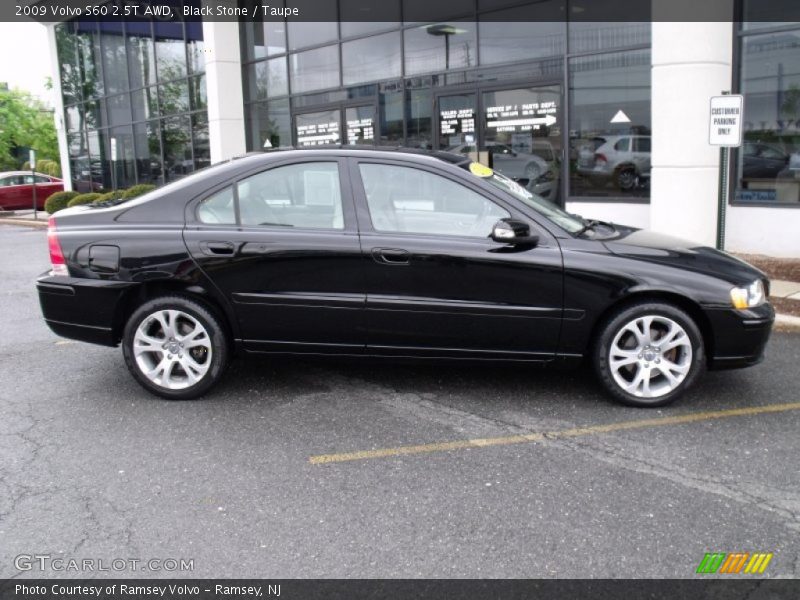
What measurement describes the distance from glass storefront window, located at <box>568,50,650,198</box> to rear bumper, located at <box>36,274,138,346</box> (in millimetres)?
8263

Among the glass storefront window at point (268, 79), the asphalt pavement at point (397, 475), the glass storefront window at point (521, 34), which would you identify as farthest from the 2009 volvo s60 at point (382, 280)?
the glass storefront window at point (268, 79)

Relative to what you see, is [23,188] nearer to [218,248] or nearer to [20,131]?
[20,131]

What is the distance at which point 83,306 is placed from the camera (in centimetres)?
488

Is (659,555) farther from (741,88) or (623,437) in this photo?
(741,88)

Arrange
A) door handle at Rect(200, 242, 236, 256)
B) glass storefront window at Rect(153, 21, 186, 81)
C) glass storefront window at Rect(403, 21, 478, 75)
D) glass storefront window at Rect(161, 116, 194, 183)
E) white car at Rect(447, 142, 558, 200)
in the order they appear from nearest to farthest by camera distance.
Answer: door handle at Rect(200, 242, 236, 256), white car at Rect(447, 142, 558, 200), glass storefront window at Rect(403, 21, 478, 75), glass storefront window at Rect(153, 21, 186, 81), glass storefront window at Rect(161, 116, 194, 183)

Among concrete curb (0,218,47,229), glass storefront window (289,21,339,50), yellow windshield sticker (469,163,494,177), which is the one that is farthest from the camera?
concrete curb (0,218,47,229)

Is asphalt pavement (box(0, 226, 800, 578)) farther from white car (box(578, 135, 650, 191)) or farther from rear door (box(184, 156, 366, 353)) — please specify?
white car (box(578, 135, 650, 191))

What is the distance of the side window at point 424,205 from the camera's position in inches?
186

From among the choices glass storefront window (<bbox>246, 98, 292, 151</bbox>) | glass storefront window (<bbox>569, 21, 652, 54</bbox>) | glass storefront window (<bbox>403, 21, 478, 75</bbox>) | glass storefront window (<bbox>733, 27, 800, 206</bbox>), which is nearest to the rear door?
glass storefront window (<bbox>733, 27, 800, 206</bbox>)

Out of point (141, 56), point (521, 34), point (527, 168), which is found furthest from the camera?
point (141, 56)

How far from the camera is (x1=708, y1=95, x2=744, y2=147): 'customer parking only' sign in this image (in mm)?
7656

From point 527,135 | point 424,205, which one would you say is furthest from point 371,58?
point 424,205

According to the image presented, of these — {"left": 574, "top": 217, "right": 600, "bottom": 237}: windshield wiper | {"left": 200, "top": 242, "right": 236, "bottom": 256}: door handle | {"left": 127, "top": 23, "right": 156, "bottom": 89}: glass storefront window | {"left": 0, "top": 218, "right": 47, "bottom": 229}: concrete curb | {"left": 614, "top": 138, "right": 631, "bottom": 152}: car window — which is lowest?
{"left": 0, "top": 218, "right": 47, "bottom": 229}: concrete curb

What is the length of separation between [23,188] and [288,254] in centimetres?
2623
